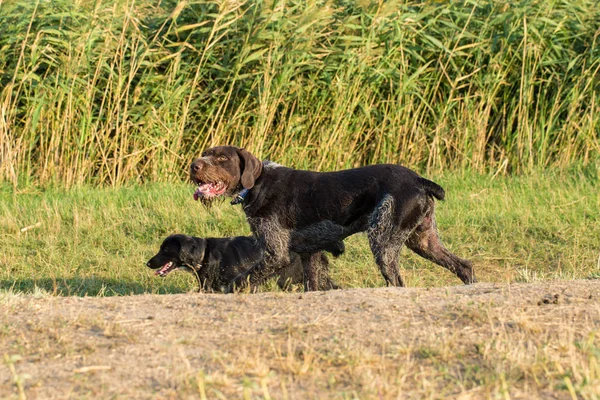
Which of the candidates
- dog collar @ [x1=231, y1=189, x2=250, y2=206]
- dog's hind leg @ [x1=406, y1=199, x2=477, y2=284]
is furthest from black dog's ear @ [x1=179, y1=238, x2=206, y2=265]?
dog's hind leg @ [x1=406, y1=199, x2=477, y2=284]

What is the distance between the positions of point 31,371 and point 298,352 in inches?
47.4

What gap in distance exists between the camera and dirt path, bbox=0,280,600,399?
4.05 metres

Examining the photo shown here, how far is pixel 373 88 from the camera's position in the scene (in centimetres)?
1149

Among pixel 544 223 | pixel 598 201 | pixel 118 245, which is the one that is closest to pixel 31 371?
pixel 118 245

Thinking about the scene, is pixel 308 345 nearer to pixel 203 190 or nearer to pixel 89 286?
pixel 203 190

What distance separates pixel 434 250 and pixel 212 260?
1861 mm

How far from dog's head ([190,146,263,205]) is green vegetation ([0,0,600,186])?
3410 mm

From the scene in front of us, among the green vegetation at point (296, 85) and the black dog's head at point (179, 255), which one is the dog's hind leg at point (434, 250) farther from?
the green vegetation at point (296, 85)

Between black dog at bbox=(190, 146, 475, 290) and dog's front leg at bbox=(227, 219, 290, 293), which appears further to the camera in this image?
dog's front leg at bbox=(227, 219, 290, 293)

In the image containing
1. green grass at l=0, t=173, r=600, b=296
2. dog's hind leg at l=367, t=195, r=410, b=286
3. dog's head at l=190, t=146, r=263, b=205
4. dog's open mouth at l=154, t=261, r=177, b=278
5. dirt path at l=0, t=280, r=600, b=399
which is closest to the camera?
dirt path at l=0, t=280, r=600, b=399

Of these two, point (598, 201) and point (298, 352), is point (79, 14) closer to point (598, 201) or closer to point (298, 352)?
point (598, 201)

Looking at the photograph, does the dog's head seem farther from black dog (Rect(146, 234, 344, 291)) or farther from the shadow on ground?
the shadow on ground

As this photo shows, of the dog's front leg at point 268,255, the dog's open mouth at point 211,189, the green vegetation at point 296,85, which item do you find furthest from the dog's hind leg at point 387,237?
the green vegetation at point 296,85

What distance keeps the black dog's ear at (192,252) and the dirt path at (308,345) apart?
2068mm
